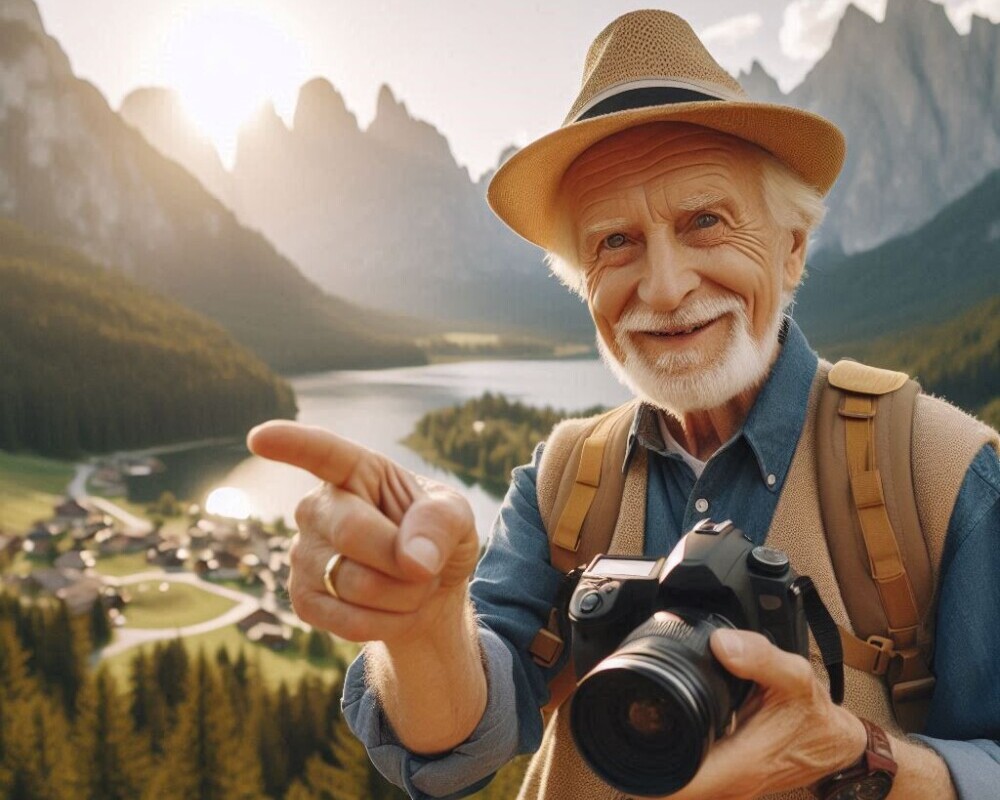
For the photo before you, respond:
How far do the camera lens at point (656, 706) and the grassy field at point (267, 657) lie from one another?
10902 mm

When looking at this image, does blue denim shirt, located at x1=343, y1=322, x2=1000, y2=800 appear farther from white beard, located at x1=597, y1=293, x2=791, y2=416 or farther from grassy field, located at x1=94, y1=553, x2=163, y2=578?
grassy field, located at x1=94, y1=553, x2=163, y2=578

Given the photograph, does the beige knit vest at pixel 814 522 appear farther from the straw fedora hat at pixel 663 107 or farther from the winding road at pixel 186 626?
the winding road at pixel 186 626

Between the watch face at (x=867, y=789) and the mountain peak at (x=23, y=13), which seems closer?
the watch face at (x=867, y=789)

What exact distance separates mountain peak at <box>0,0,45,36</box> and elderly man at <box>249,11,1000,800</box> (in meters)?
17.4

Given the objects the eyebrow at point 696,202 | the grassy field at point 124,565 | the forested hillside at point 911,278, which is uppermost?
the forested hillside at point 911,278

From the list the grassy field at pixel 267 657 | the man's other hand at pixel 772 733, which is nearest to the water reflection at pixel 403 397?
the grassy field at pixel 267 657

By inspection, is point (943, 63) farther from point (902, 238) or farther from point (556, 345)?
point (556, 345)

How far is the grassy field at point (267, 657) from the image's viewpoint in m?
11.1

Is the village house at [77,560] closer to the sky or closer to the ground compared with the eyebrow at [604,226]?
closer to the ground

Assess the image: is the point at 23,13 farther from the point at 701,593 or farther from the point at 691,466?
the point at 701,593

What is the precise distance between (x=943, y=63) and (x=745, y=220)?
18077 millimetres

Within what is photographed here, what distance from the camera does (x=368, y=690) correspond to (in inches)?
55.2

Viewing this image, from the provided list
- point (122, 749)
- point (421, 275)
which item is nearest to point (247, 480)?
point (122, 749)

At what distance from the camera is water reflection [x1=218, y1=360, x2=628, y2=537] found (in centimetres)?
1201
